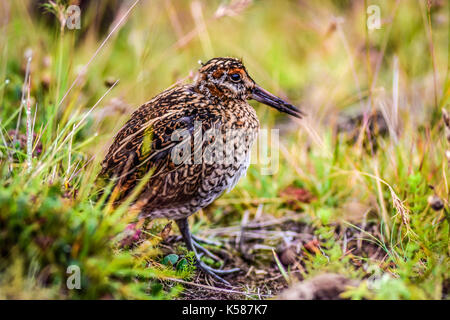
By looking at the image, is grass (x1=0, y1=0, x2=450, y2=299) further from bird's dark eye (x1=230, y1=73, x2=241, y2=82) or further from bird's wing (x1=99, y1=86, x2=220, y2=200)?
bird's dark eye (x1=230, y1=73, x2=241, y2=82)

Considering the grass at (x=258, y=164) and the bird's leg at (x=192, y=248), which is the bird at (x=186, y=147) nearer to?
the bird's leg at (x=192, y=248)

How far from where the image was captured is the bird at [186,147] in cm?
292

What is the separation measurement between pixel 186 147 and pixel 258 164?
1637 mm

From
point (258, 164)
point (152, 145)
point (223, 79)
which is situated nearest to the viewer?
point (152, 145)

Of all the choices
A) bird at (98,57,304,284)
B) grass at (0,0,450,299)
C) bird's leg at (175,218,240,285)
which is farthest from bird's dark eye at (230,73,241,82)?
bird's leg at (175,218,240,285)

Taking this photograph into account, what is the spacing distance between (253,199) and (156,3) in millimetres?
3220

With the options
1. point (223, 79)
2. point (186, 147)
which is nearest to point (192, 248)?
point (186, 147)

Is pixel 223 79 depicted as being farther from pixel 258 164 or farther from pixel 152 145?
pixel 258 164

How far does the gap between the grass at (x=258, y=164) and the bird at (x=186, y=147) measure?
139 millimetres

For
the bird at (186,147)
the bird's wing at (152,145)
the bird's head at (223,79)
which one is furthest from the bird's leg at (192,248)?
the bird's head at (223,79)

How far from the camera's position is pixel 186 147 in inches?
116

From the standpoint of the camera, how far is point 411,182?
3.23m
